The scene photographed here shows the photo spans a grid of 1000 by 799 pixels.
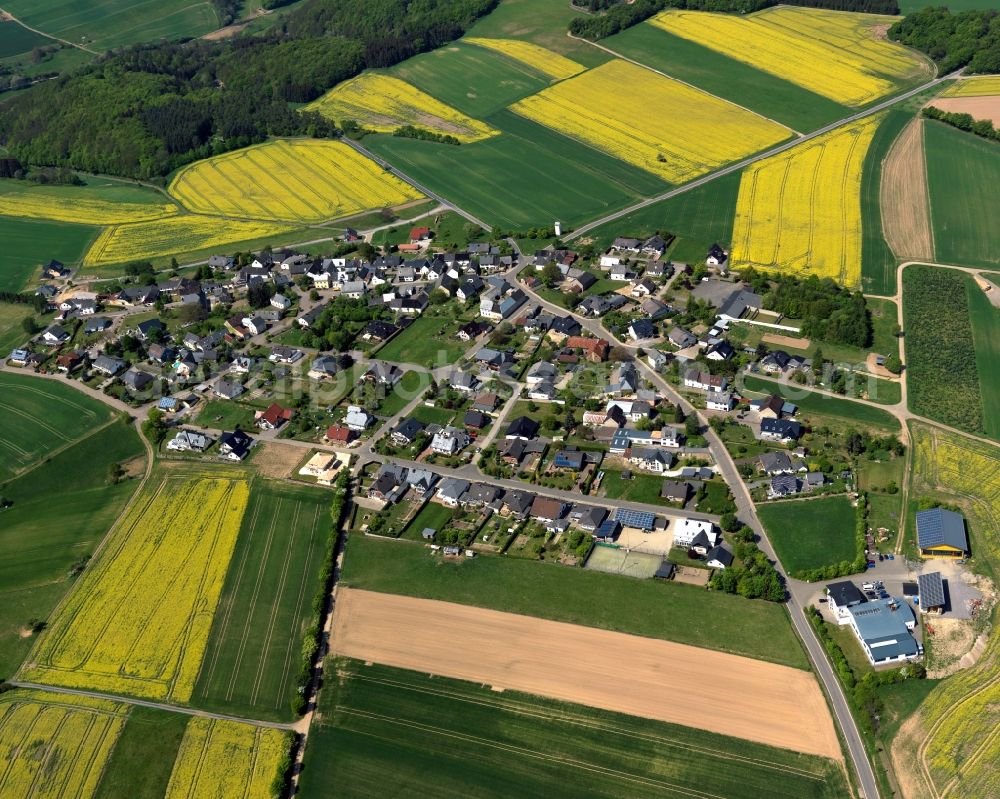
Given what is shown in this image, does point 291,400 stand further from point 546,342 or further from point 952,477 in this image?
point 952,477

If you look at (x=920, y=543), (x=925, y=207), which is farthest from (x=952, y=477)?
(x=925, y=207)

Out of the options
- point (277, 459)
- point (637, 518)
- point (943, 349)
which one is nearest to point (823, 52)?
point (943, 349)

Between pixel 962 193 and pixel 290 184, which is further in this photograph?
pixel 290 184

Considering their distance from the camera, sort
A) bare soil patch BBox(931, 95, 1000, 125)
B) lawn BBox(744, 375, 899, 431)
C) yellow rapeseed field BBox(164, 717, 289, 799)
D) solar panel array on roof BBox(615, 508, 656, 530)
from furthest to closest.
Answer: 1. bare soil patch BBox(931, 95, 1000, 125)
2. lawn BBox(744, 375, 899, 431)
3. solar panel array on roof BBox(615, 508, 656, 530)
4. yellow rapeseed field BBox(164, 717, 289, 799)

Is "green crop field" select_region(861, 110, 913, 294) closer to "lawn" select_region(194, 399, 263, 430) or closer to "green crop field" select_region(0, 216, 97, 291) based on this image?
"lawn" select_region(194, 399, 263, 430)

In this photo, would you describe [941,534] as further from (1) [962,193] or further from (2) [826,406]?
(1) [962,193]

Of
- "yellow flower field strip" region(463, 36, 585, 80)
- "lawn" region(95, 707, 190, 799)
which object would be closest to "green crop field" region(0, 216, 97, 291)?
"lawn" region(95, 707, 190, 799)
